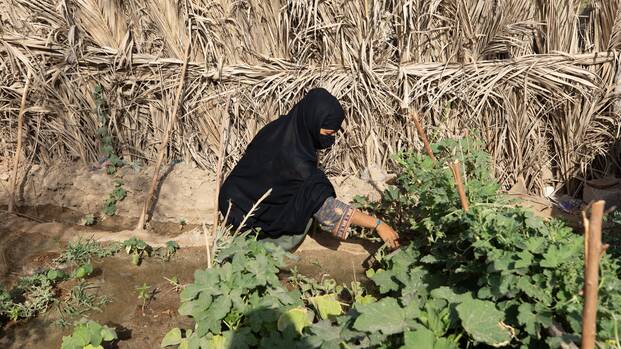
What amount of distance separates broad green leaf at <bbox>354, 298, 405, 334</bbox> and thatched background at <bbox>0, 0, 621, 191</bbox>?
160 cm

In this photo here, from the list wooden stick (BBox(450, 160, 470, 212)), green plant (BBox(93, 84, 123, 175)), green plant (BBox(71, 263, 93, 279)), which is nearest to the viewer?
wooden stick (BBox(450, 160, 470, 212))

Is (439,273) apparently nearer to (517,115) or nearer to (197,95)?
(517,115)

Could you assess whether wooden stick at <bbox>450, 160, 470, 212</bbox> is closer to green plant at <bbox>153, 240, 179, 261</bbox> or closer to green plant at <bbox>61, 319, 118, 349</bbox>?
green plant at <bbox>61, 319, 118, 349</bbox>

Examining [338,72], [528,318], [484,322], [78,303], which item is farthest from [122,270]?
[528,318]

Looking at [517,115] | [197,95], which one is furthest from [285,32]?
[517,115]

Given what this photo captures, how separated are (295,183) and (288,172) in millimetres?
92

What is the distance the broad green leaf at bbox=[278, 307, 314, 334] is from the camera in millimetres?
2154

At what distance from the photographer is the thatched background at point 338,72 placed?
3432 mm

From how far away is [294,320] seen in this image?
217cm

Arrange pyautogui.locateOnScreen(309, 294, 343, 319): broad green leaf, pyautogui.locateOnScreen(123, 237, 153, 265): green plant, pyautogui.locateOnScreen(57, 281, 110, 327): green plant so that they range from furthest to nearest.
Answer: pyautogui.locateOnScreen(123, 237, 153, 265): green plant < pyautogui.locateOnScreen(57, 281, 110, 327): green plant < pyautogui.locateOnScreen(309, 294, 343, 319): broad green leaf

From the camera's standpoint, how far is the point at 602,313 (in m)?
1.61

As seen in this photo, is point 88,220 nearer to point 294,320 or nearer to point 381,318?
point 294,320

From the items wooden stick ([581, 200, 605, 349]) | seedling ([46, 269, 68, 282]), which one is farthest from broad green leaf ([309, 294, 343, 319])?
seedling ([46, 269, 68, 282])

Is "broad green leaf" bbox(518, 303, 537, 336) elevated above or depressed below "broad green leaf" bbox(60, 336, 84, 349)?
above
